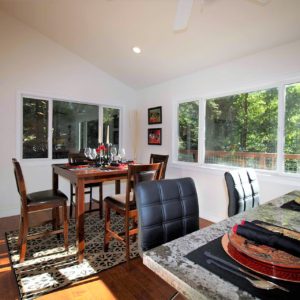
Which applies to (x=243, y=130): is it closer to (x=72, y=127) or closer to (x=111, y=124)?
(x=111, y=124)

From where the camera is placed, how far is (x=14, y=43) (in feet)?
11.6

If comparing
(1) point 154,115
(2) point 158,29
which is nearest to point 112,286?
(2) point 158,29

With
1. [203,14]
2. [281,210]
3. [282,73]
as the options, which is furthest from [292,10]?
[281,210]

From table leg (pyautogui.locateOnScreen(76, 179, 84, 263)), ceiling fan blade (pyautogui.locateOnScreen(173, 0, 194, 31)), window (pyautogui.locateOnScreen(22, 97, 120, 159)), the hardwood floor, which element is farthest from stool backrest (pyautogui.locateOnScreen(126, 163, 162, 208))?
window (pyautogui.locateOnScreen(22, 97, 120, 159))

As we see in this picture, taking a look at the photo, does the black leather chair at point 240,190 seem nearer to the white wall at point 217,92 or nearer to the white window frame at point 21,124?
the white wall at point 217,92

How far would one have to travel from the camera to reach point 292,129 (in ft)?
8.53

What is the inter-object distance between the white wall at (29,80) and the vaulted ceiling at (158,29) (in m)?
0.18

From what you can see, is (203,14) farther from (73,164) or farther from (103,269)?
(103,269)

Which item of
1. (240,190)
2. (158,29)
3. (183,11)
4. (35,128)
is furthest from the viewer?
(35,128)

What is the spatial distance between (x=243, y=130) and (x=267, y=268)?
8.71 ft

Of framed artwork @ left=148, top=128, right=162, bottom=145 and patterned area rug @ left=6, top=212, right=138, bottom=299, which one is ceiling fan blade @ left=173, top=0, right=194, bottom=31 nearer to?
patterned area rug @ left=6, top=212, right=138, bottom=299

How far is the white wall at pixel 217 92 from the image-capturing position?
103 inches

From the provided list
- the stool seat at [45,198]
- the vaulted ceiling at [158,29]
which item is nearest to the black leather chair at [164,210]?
the stool seat at [45,198]

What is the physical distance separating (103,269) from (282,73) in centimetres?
289
